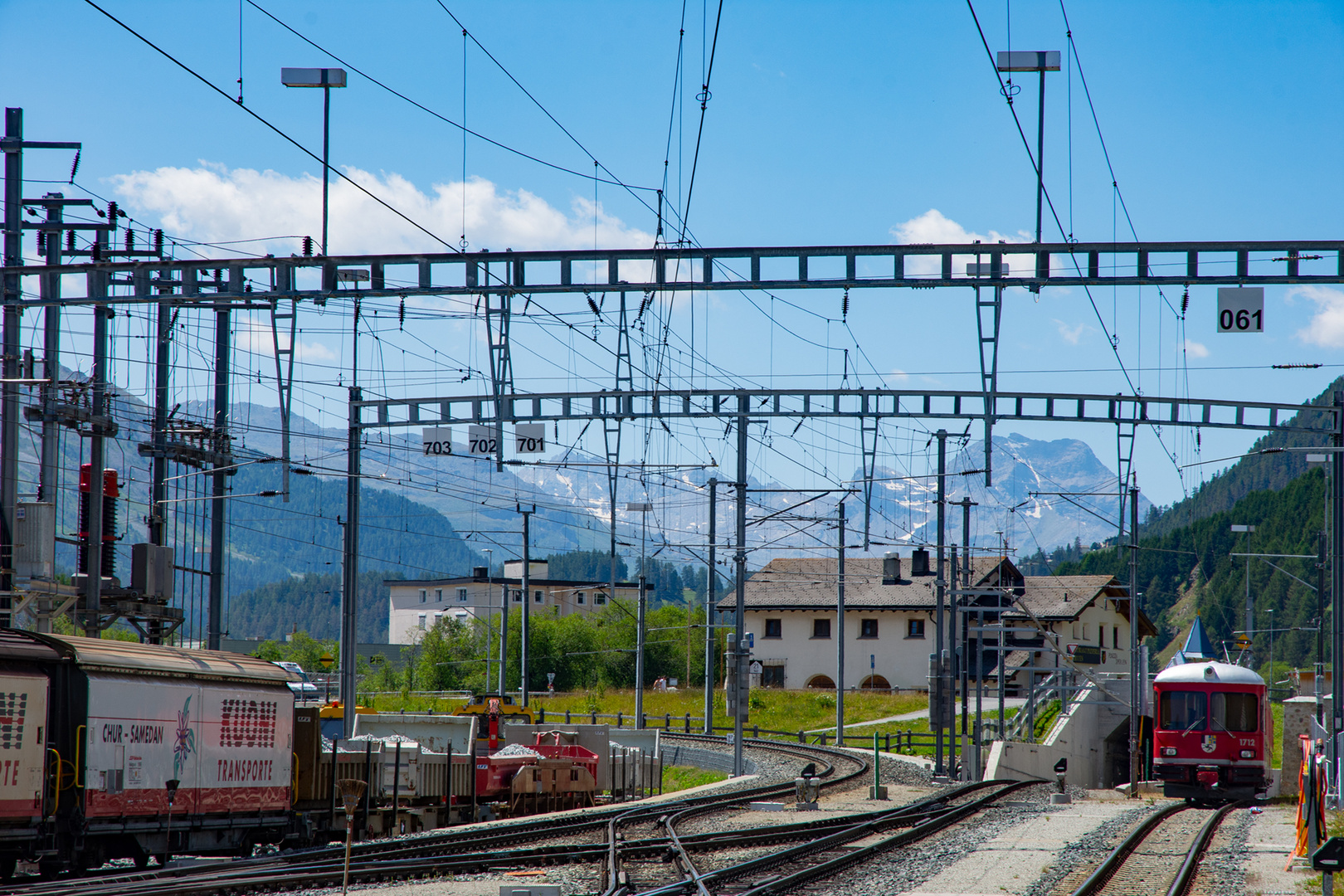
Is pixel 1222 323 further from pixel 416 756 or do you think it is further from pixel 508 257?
pixel 416 756

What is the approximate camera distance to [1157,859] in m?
18.7

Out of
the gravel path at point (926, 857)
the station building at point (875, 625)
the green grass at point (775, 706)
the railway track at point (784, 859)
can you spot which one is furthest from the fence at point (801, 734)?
the railway track at point (784, 859)

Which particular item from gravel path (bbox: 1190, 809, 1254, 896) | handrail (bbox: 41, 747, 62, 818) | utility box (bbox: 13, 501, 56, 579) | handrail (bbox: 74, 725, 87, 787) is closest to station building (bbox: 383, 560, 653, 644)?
utility box (bbox: 13, 501, 56, 579)

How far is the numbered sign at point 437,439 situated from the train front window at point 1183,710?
64.7 feet

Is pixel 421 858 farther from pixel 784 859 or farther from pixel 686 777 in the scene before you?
pixel 686 777

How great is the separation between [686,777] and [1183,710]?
16815 millimetres

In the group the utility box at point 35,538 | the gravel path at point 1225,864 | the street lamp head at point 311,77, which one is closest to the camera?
the gravel path at point 1225,864

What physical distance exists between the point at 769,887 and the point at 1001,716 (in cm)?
2932

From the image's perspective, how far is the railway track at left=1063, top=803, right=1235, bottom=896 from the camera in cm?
1559

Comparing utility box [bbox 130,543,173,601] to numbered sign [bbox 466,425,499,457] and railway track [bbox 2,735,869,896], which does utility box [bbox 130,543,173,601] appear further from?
railway track [bbox 2,735,869,896]

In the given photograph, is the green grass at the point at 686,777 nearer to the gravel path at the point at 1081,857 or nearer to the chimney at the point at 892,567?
the chimney at the point at 892,567

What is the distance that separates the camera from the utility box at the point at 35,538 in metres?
23.9

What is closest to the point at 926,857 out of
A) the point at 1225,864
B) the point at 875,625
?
the point at 1225,864

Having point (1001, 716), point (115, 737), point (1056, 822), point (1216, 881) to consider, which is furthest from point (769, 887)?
point (1001, 716)
